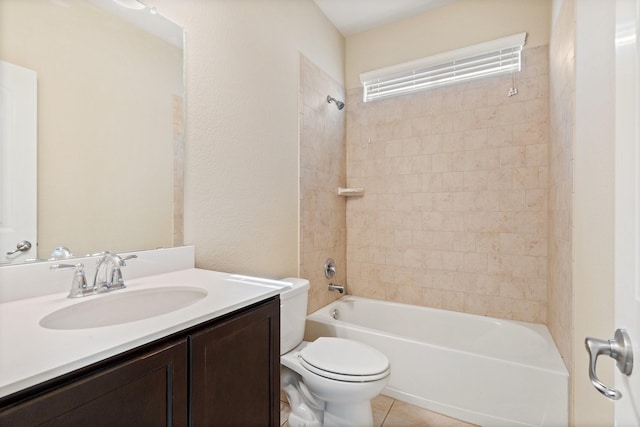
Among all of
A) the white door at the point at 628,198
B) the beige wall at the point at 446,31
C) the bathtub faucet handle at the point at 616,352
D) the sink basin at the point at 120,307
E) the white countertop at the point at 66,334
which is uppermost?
the beige wall at the point at 446,31

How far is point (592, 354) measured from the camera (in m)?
0.54

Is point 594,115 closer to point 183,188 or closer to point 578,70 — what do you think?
point 578,70

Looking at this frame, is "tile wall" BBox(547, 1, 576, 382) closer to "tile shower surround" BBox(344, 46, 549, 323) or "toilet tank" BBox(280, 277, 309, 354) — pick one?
"tile shower surround" BBox(344, 46, 549, 323)

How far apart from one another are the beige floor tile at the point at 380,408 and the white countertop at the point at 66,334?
1.21 metres

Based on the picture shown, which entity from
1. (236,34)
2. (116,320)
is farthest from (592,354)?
(236,34)

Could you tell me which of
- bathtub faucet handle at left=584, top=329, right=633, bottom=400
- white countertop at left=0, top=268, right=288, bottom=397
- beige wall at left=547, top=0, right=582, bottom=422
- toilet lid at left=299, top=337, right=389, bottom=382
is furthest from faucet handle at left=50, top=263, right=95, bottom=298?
beige wall at left=547, top=0, right=582, bottom=422

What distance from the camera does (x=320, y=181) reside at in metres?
2.38

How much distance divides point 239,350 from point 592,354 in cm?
84

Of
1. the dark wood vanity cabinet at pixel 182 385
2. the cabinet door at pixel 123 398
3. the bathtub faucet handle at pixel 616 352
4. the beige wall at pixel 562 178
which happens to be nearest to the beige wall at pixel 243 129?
the dark wood vanity cabinet at pixel 182 385

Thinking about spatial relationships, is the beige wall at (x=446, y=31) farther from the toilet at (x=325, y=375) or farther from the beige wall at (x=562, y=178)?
the toilet at (x=325, y=375)

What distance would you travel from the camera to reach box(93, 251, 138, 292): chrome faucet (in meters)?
1.00

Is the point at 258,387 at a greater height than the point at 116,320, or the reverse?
the point at 116,320

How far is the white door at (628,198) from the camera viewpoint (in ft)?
1.48

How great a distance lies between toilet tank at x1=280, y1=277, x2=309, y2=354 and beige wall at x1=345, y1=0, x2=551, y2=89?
1975 millimetres
